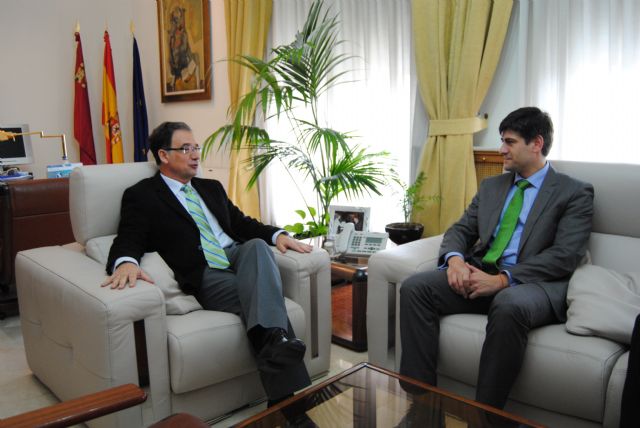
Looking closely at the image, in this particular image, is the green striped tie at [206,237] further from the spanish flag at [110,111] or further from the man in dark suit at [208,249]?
the spanish flag at [110,111]

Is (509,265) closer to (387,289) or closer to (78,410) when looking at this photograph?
(387,289)

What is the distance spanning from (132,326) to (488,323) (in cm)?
122

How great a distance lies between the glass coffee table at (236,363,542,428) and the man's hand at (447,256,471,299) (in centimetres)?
55

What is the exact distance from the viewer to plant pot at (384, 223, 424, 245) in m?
2.98

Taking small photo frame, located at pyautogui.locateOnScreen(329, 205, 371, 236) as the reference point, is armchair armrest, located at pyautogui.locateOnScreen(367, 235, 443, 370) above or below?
below

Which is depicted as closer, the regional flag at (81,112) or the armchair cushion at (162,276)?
the armchair cushion at (162,276)

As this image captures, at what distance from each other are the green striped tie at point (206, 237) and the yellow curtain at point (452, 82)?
4.76 ft

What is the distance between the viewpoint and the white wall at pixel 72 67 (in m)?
5.23

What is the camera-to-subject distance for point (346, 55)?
3.84 m

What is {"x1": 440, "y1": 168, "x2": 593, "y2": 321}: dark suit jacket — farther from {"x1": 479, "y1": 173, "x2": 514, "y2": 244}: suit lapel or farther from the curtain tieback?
the curtain tieback

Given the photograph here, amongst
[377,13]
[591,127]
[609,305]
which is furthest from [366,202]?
[609,305]

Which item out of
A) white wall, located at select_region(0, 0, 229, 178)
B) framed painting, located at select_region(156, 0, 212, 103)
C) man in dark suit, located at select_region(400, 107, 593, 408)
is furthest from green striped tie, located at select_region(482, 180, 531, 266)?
framed painting, located at select_region(156, 0, 212, 103)

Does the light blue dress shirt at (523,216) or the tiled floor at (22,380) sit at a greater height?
the light blue dress shirt at (523,216)

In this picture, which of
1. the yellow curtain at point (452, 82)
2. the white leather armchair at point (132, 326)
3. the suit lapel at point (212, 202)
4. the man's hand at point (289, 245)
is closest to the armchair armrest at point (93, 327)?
the white leather armchair at point (132, 326)
